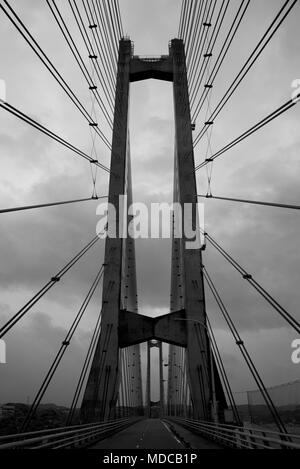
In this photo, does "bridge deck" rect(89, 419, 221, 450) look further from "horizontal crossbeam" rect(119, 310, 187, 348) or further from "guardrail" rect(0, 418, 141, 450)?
"horizontal crossbeam" rect(119, 310, 187, 348)

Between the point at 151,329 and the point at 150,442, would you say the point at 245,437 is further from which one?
the point at 151,329

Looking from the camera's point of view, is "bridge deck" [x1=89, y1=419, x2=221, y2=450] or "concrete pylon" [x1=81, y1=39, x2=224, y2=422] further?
"concrete pylon" [x1=81, y1=39, x2=224, y2=422]

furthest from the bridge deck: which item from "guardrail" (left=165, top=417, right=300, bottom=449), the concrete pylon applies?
the concrete pylon

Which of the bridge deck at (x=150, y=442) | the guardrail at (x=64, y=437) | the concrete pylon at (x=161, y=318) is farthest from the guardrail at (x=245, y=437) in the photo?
the guardrail at (x=64, y=437)

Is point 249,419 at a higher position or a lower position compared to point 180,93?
lower

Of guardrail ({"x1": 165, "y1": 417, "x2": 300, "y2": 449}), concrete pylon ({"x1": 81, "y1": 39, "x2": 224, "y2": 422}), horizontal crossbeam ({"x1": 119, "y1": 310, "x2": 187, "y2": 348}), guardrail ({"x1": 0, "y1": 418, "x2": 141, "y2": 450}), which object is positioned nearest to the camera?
guardrail ({"x1": 0, "y1": 418, "x2": 141, "y2": 450})

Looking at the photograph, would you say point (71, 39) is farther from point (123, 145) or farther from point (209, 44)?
point (123, 145)

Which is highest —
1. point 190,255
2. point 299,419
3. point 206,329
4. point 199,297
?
point 190,255

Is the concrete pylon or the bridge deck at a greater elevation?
the concrete pylon

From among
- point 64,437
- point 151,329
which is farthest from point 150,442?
point 151,329

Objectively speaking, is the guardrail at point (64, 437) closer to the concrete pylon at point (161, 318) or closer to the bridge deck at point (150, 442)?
the bridge deck at point (150, 442)

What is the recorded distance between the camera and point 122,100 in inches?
1348
